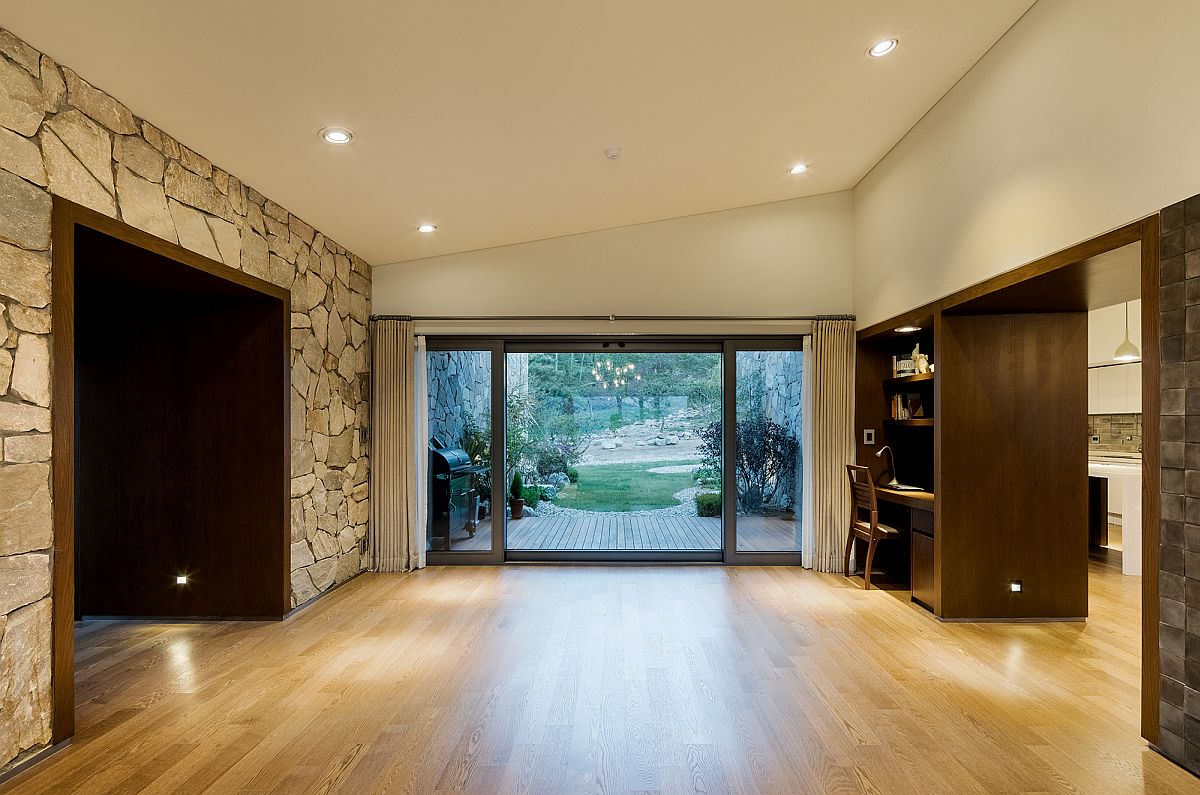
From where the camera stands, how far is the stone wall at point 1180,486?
236 centimetres

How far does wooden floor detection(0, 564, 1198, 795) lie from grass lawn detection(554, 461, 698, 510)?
151 centimetres

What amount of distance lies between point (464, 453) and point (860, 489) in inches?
138

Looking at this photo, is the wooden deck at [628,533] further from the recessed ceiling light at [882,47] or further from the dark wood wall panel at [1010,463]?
the recessed ceiling light at [882,47]

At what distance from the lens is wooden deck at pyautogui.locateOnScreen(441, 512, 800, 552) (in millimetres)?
6020

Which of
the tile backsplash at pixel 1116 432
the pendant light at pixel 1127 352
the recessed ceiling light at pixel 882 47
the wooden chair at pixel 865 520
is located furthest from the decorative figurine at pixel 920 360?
the tile backsplash at pixel 1116 432

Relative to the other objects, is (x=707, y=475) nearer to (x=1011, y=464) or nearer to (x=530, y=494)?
(x=530, y=494)

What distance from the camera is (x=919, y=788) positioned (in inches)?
92.0

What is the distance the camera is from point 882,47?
335 cm

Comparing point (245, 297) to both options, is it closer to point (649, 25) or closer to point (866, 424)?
point (649, 25)

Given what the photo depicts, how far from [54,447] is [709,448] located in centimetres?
481

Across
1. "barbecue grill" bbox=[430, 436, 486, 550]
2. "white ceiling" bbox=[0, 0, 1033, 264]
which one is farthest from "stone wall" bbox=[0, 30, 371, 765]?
"barbecue grill" bbox=[430, 436, 486, 550]

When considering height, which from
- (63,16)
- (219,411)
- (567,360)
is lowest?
(219,411)

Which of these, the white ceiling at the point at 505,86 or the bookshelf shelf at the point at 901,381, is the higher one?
the white ceiling at the point at 505,86

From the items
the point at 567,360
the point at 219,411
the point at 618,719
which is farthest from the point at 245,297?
the point at 618,719
